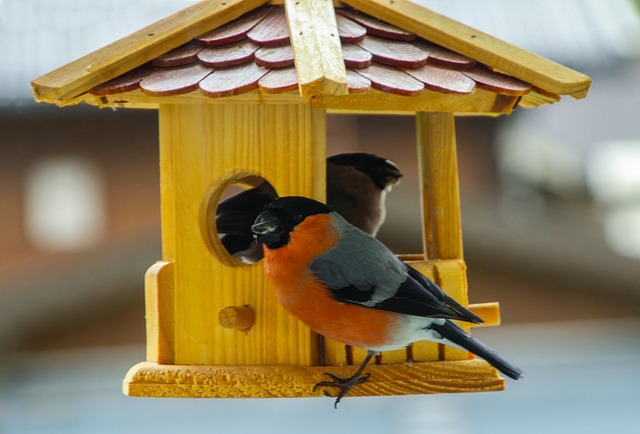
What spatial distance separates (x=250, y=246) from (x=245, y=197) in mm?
198

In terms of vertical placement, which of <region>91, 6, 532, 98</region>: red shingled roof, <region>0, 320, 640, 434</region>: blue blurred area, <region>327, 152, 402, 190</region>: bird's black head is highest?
<region>91, 6, 532, 98</region>: red shingled roof

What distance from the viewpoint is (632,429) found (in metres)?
8.49

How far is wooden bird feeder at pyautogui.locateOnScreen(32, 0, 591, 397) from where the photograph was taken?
2592 mm

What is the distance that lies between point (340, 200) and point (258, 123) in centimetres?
90

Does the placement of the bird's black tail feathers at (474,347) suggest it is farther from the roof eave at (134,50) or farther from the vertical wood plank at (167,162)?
the roof eave at (134,50)

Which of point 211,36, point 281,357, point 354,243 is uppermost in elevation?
point 211,36

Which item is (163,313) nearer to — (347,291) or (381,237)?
(347,291)

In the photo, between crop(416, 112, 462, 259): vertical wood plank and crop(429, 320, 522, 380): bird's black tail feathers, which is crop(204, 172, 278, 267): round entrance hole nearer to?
crop(416, 112, 462, 259): vertical wood plank

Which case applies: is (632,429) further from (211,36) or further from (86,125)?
(211,36)

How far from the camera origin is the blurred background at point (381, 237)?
775cm

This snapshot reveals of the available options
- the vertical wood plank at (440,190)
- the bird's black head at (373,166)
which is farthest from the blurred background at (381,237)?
the vertical wood plank at (440,190)

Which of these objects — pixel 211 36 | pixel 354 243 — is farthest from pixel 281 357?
pixel 211 36

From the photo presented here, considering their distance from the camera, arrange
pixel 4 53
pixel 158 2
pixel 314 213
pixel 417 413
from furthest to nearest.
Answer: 1. pixel 417 413
2. pixel 4 53
3. pixel 158 2
4. pixel 314 213

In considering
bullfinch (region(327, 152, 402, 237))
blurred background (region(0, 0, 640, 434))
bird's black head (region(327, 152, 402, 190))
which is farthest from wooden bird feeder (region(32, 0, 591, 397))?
blurred background (region(0, 0, 640, 434))
